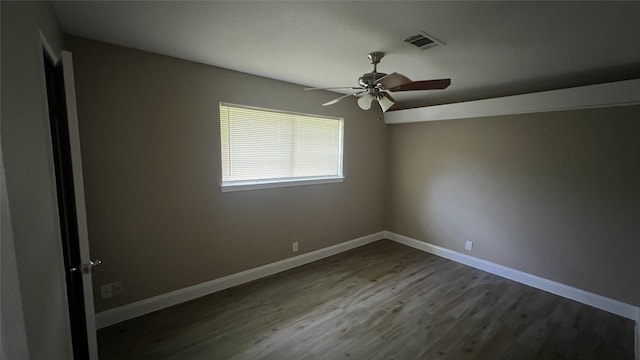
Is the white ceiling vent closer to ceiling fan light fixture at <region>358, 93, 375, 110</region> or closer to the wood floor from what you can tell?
ceiling fan light fixture at <region>358, 93, 375, 110</region>

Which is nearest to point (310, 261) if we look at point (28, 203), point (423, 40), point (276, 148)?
point (276, 148)

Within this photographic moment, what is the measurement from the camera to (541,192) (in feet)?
10.2

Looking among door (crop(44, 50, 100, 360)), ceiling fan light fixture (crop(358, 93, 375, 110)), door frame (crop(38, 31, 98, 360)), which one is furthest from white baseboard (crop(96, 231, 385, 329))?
ceiling fan light fixture (crop(358, 93, 375, 110))

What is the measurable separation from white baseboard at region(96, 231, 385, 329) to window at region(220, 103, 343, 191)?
1012 millimetres

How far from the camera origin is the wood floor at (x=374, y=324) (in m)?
2.14

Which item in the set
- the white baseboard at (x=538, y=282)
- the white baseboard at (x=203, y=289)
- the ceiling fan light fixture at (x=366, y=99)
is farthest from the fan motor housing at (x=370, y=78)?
the white baseboard at (x=538, y=282)

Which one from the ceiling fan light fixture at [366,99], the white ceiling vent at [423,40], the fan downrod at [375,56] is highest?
the white ceiling vent at [423,40]

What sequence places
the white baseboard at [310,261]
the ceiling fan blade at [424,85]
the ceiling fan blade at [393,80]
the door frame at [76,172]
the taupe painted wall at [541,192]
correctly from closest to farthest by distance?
1. the door frame at [76,172]
2. the ceiling fan blade at [393,80]
3. the ceiling fan blade at [424,85]
4. the white baseboard at [310,261]
5. the taupe painted wall at [541,192]

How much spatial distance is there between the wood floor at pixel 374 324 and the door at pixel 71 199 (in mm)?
556

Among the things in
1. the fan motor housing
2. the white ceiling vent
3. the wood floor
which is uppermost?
the white ceiling vent

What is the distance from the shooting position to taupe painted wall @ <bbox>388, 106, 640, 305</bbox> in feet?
8.71

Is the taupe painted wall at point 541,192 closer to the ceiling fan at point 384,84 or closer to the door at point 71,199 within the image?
the ceiling fan at point 384,84

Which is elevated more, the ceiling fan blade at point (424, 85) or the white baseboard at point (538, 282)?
the ceiling fan blade at point (424, 85)

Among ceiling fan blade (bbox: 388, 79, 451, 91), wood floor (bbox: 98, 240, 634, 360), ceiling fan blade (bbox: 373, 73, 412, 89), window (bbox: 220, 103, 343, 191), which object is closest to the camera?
ceiling fan blade (bbox: 373, 73, 412, 89)
